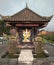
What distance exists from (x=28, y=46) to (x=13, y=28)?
256cm

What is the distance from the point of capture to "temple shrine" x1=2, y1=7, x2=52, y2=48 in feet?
66.8

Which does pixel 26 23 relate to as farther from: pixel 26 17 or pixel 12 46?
pixel 12 46

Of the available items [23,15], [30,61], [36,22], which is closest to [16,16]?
[23,15]

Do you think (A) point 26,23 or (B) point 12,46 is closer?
(B) point 12,46

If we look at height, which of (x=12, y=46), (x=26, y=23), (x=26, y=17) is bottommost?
(x=12, y=46)

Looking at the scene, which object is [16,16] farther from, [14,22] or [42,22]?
[42,22]

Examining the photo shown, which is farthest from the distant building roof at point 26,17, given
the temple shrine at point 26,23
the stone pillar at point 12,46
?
the stone pillar at point 12,46

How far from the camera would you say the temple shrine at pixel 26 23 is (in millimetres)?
20375

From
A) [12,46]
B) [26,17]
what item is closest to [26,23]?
[26,17]

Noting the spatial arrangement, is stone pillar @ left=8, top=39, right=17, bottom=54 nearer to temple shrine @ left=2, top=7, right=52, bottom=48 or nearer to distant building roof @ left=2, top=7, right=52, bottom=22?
temple shrine @ left=2, top=7, right=52, bottom=48

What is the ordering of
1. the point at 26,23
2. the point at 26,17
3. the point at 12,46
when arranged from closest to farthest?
the point at 12,46
the point at 26,23
the point at 26,17

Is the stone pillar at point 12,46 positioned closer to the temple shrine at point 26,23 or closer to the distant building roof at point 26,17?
the temple shrine at point 26,23

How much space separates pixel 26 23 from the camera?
20484mm

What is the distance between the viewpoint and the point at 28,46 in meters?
21.1
